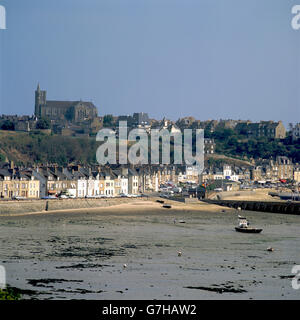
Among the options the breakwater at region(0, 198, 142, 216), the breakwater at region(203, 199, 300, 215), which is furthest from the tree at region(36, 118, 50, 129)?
the breakwater at region(0, 198, 142, 216)

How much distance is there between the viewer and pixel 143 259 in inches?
1543

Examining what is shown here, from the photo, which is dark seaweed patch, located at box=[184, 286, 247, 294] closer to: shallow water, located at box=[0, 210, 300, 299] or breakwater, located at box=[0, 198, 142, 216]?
shallow water, located at box=[0, 210, 300, 299]

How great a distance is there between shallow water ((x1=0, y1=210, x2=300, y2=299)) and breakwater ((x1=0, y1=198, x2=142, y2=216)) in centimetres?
265

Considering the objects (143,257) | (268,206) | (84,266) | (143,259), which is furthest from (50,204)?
(84,266)

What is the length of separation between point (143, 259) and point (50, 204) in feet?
98.0

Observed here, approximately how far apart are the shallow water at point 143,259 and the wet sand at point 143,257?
40 mm

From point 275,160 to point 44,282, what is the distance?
131m

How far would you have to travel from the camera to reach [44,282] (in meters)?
32.1

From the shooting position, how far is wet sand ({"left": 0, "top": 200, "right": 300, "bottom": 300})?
1227 inches

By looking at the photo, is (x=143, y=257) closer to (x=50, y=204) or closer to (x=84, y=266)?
(x=84, y=266)

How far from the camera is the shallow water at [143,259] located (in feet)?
102

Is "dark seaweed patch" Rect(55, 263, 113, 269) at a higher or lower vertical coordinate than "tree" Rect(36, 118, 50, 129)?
lower

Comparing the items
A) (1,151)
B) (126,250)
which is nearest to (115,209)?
(126,250)
